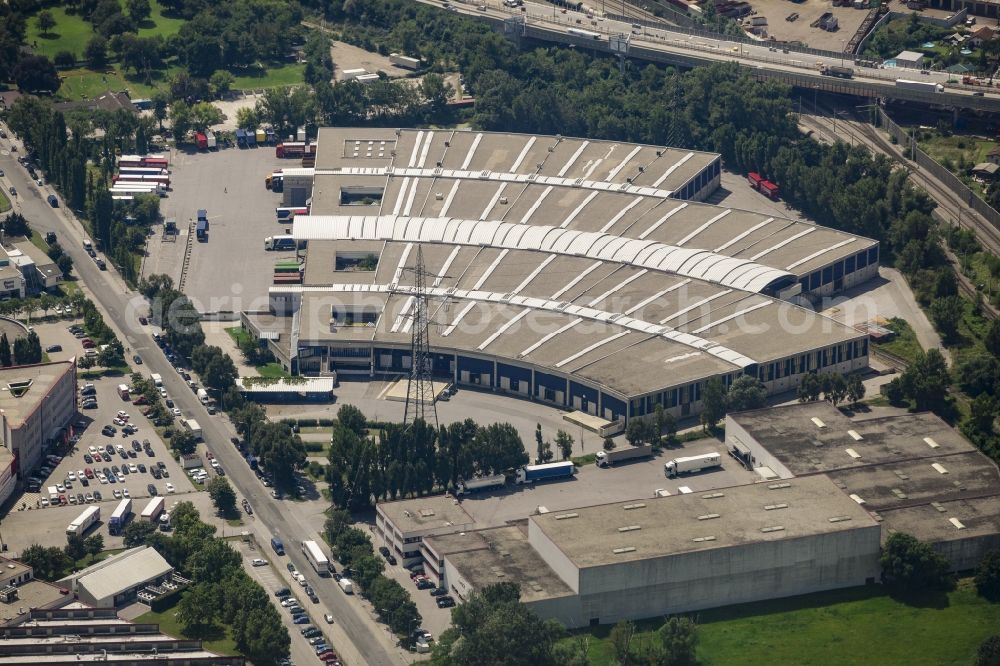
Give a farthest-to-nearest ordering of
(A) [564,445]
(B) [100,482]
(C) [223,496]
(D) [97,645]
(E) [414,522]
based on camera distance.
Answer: (A) [564,445] < (B) [100,482] < (C) [223,496] < (E) [414,522] < (D) [97,645]

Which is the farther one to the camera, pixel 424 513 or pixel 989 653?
pixel 424 513

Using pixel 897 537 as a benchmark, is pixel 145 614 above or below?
below

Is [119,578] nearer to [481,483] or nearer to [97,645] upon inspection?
[97,645]

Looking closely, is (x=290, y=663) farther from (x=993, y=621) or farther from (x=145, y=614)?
(x=993, y=621)

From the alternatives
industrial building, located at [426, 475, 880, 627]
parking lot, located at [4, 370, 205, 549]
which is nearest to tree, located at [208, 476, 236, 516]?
parking lot, located at [4, 370, 205, 549]

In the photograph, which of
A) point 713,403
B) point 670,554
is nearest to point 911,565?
point 670,554

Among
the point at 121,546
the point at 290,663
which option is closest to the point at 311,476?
the point at 121,546

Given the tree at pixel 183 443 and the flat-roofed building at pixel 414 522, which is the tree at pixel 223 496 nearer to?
the tree at pixel 183 443
